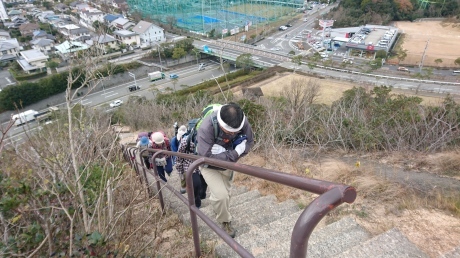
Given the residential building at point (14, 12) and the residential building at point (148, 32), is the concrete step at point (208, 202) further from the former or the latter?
the residential building at point (14, 12)

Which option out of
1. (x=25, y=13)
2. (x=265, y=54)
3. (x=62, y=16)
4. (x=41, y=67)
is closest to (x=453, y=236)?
(x=265, y=54)

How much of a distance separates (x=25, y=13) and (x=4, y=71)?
71.4 feet

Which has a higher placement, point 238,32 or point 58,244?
point 58,244

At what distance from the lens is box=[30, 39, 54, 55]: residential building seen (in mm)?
31484

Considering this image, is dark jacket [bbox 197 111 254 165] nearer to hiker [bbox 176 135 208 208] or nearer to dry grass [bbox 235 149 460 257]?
hiker [bbox 176 135 208 208]

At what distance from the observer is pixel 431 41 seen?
114ft

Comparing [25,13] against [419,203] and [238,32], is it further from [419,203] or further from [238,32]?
[419,203]

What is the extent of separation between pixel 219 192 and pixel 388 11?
48485 millimetres

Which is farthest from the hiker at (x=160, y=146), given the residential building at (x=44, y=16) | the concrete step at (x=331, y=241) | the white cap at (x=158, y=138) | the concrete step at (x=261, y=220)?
the residential building at (x=44, y=16)

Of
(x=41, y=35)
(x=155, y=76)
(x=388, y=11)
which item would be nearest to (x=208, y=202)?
(x=155, y=76)

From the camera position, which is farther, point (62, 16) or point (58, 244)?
point (62, 16)

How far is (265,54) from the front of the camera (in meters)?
31.4

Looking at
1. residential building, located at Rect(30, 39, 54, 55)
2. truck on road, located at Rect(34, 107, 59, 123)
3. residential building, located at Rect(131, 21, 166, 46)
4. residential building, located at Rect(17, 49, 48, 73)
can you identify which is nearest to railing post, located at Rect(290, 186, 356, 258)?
truck on road, located at Rect(34, 107, 59, 123)

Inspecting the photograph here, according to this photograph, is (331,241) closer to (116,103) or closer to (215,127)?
(215,127)
